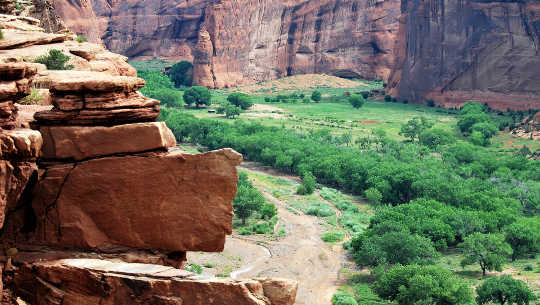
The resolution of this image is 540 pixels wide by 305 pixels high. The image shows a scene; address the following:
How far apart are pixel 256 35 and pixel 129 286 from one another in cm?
13932

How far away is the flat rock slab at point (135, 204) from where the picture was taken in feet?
50.4

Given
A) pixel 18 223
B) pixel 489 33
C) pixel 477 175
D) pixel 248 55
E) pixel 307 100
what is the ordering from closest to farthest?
pixel 18 223 < pixel 477 175 < pixel 489 33 < pixel 307 100 < pixel 248 55

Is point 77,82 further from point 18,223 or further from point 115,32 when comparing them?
point 115,32

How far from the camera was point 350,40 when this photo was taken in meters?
154

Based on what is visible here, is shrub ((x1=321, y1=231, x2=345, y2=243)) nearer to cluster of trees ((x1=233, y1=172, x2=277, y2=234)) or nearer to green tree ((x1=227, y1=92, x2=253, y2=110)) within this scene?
cluster of trees ((x1=233, y1=172, x2=277, y2=234))

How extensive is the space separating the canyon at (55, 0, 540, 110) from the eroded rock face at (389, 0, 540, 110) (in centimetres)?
19

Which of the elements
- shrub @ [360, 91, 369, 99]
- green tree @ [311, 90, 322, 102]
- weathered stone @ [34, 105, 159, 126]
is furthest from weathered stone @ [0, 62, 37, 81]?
shrub @ [360, 91, 369, 99]

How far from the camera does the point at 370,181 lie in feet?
205

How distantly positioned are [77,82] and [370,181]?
4965cm

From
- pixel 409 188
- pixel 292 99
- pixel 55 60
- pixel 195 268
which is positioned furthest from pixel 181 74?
pixel 55 60

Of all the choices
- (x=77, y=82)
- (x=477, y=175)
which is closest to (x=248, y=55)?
(x=477, y=175)

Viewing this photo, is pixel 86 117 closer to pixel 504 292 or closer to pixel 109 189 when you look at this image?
pixel 109 189

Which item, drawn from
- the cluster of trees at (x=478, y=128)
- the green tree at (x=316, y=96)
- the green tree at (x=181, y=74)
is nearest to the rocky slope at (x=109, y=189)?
the cluster of trees at (x=478, y=128)

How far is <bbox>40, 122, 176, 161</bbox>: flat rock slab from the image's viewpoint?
608 inches
